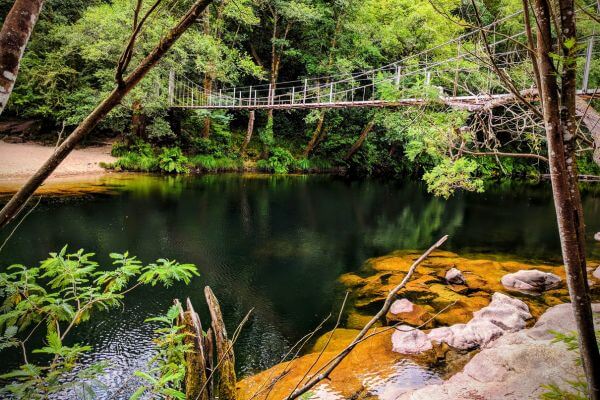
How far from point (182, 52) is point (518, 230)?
34.5 ft

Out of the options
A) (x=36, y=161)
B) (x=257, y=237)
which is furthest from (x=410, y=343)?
(x=36, y=161)

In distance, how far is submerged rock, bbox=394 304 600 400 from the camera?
2.56 m

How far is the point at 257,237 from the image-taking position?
7586 mm

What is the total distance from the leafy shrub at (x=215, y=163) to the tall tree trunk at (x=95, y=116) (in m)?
14.0

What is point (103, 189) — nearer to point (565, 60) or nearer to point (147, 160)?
point (147, 160)

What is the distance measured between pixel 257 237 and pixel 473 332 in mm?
4660

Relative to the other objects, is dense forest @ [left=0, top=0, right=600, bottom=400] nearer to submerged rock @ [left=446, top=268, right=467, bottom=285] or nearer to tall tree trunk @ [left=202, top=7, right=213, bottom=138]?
submerged rock @ [left=446, top=268, right=467, bottom=285]

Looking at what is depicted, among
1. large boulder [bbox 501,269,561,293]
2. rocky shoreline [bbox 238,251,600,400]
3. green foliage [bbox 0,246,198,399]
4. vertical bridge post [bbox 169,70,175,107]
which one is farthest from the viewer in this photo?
vertical bridge post [bbox 169,70,175,107]

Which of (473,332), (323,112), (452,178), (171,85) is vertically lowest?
(473,332)

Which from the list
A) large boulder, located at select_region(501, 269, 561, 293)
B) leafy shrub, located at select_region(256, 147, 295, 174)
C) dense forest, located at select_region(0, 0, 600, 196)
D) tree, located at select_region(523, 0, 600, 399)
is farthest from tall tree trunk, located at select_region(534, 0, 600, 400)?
leafy shrub, located at select_region(256, 147, 295, 174)

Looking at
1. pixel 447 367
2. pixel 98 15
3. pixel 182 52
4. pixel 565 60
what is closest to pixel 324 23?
pixel 182 52

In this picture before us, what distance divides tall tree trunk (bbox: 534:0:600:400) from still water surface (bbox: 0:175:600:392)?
2.10 m

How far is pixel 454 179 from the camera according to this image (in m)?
5.74

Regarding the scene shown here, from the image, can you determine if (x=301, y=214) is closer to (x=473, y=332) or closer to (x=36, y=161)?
(x=473, y=332)
